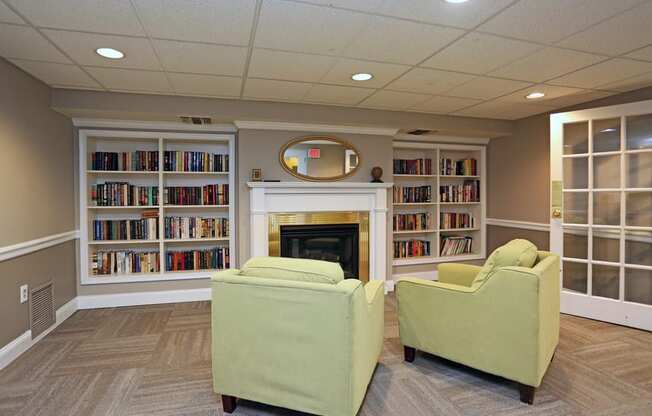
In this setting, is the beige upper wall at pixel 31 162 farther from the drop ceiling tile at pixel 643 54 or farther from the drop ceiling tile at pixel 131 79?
the drop ceiling tile at pixel 643 54

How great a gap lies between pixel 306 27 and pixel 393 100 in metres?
1.71

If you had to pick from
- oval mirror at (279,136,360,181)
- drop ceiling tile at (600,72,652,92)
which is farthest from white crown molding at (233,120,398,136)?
drop ceiling tile at (600,72,652,92)

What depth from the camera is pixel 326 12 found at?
1857 millimetres

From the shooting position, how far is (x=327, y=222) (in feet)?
13.4

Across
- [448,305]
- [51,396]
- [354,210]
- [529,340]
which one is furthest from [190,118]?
[529,340]

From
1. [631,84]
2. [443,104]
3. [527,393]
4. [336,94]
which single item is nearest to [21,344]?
[336,94]

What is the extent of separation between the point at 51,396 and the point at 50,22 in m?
2.13

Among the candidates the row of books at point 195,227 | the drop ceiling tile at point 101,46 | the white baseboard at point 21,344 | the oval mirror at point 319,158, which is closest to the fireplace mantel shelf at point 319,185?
the oval mirror at point 319,158

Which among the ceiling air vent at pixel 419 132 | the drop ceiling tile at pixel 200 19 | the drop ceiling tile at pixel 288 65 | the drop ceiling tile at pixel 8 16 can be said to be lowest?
the ceiling air vent at pixel 419 132

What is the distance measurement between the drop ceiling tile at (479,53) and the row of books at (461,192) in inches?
90.9

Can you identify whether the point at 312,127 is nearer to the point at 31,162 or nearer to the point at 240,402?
the point at 31,162

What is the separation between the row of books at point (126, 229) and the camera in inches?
150

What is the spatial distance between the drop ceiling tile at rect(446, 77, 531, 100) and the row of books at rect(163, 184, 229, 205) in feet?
8.39

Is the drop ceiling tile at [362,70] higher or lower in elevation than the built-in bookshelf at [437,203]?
higher
